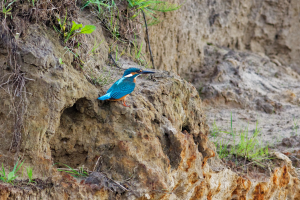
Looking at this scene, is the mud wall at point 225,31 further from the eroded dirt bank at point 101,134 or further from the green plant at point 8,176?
the green plant at point 8,176

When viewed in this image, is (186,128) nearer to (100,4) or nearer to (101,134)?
(101,134)

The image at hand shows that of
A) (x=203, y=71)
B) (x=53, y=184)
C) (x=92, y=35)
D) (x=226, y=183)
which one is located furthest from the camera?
(x=203, y=71)

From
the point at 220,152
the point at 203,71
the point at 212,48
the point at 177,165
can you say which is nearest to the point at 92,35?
the point at 177,165

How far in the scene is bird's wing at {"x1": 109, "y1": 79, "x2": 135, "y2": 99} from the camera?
9.10 ft

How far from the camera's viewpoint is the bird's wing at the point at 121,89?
9.10ft

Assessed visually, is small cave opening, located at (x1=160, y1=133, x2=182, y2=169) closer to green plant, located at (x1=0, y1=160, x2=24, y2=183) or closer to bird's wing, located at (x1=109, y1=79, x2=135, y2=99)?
bird's wing, located at (x1=109, y1=79, x2=135, y2=99)

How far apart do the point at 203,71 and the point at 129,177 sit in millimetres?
5164

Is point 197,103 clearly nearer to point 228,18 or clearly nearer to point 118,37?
point 118,37

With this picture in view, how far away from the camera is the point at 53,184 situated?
7.98ft

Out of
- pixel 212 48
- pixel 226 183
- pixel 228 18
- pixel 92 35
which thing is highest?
pixel 92 35

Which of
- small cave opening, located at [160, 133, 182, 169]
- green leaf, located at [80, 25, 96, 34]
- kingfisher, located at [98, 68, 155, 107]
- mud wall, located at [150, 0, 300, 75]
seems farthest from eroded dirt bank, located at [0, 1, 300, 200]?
mud wall, located at [150, 0, 300, 75]

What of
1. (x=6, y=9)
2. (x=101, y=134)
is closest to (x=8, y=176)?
(x=101, y=134)

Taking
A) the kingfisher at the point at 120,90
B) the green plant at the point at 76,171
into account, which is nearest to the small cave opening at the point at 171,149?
→ the kingfisher at the point at 120,90

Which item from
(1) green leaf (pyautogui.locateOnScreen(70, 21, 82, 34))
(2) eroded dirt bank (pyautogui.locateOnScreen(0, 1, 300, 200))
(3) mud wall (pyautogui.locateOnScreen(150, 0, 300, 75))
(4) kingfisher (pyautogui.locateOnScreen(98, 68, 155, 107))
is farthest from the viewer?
(3) mud wall (pyautogui.locateOnScreen(150, 0, 300, 75))
